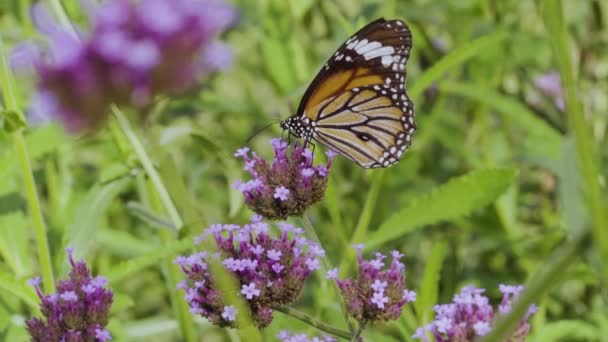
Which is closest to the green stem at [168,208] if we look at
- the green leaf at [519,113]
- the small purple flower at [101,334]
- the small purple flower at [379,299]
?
the small purple flower at [101,334]

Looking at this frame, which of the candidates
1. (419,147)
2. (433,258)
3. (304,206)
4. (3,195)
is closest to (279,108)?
(419,147)

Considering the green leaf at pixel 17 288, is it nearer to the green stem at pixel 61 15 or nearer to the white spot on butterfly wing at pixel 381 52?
the green stem at pixel 61 15

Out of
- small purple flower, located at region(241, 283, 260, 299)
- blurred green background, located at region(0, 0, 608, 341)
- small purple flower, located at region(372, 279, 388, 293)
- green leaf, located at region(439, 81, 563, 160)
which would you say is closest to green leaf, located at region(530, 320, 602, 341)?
blurred green background, located at region(0, 0, 608, 341)

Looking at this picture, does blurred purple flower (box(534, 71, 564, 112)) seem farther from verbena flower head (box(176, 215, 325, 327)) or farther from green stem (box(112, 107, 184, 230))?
verbena flower head (box(176, 215, 325, 327))

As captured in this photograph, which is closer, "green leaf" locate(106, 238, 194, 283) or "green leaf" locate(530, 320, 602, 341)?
"green leaf" locate(106, 238, 194, 283)

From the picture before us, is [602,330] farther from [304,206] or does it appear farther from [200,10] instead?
[200,10]
